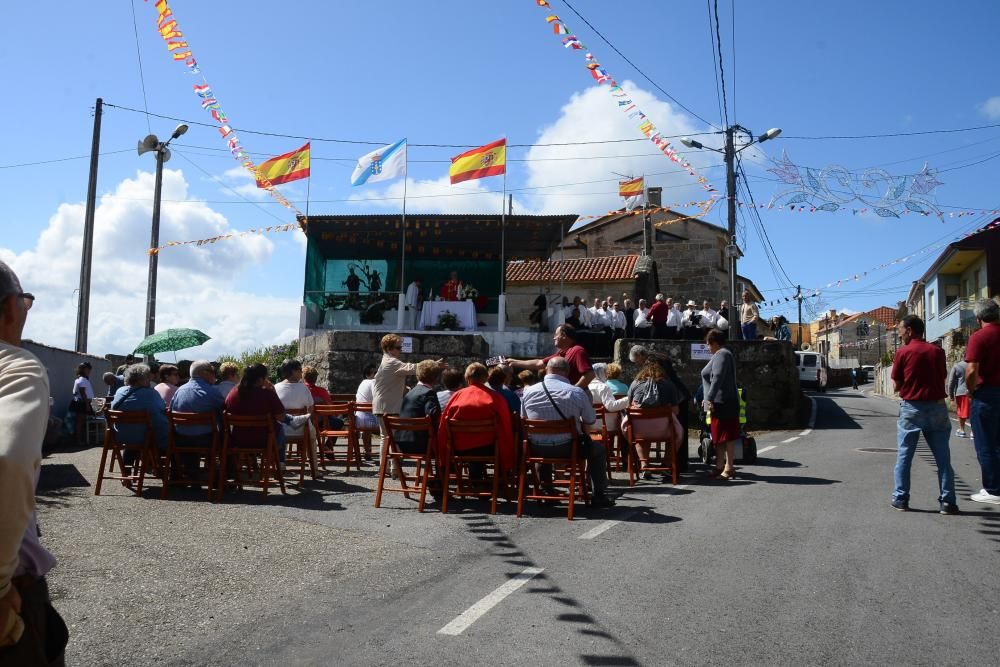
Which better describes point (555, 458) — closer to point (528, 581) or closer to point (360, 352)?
point (528, 581)

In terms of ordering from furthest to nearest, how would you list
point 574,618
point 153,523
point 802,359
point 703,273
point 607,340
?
point 703,273, point 802,359, point 607,340, point 153,523, point 574,618

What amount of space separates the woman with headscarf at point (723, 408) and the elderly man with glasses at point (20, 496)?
7820mm

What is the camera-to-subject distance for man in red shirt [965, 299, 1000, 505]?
6852mm

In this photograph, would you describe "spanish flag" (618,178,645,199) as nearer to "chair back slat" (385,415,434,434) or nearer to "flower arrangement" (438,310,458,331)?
"flower arrangement" (438,310,458,331)

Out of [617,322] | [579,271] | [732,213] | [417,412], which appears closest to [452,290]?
[617,322]

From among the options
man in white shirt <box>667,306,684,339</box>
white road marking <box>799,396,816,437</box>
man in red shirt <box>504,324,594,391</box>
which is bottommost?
white road marking <box>799,396,816,437</box>

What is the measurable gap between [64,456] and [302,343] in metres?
10.6

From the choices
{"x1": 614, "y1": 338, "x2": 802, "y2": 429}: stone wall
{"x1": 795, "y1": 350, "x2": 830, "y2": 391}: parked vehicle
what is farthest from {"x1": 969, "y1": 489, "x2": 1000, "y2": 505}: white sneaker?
{"x1": 795, "y1": 350, "x2": 830, "y2": 391}: parked vehicle

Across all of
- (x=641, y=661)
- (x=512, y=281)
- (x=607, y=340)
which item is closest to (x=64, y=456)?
(x=641, y=661)

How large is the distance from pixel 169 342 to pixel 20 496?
15786mm

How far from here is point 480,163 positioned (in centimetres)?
2048

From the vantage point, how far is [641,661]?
3.40 m

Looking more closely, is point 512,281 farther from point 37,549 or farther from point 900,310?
point 900,310

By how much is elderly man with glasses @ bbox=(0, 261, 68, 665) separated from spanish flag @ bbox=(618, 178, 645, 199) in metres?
38.6
